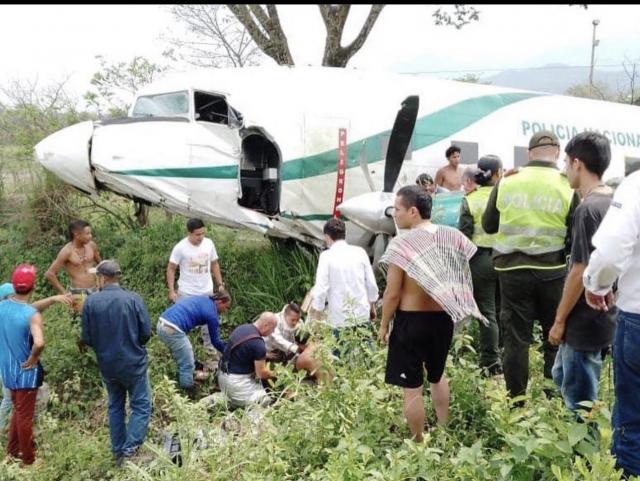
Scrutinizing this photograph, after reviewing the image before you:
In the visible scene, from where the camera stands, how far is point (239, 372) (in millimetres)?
5613

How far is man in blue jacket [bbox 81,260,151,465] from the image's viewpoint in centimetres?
509

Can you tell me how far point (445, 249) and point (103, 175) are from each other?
5.04 m

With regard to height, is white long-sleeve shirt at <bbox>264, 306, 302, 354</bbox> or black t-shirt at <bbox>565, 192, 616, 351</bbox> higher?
black t-shirt at <bbox>565, 192, 616, 351</bbox>

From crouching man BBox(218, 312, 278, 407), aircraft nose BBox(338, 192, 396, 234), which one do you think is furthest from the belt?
aircraft nose BBox(338, 192, 396, 234)

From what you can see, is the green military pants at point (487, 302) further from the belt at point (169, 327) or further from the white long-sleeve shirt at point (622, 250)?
the belt at point (169, 327)

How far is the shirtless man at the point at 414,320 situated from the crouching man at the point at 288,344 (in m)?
2.12

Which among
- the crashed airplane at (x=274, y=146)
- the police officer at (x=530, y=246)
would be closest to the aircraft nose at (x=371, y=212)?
the crashed airplane at (x=274, y=146)

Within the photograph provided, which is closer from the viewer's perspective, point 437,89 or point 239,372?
point 239,372

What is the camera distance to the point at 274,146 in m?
7.95

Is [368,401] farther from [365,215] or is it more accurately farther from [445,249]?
[365,215]

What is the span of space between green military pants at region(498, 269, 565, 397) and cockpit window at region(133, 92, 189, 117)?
5.32 metres

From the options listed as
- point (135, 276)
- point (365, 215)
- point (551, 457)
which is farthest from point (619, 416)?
point (135, 276)

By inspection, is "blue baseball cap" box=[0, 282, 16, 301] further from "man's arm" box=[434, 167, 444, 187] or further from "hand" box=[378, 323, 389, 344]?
"man's arm" box=[434, 167, 444, 187]

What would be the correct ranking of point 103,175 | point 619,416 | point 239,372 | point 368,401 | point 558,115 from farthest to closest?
point 558,115 → point 103,175 → point 239,372 → point 368,401 → point 619,416
